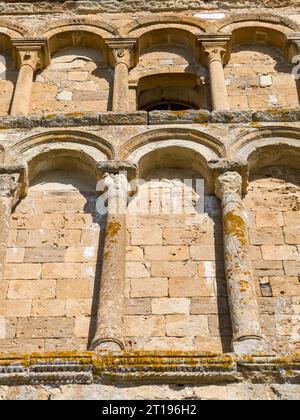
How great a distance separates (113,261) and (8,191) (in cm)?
192

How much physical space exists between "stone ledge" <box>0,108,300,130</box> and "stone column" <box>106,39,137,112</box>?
2.39 feet

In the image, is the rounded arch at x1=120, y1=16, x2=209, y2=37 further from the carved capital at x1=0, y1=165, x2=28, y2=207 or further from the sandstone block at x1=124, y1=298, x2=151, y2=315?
the sandstone block at x1=124, y1=298, x2=151, y2=315

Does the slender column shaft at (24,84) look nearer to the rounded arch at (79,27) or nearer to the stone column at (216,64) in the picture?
the rounded arch at (79,27)

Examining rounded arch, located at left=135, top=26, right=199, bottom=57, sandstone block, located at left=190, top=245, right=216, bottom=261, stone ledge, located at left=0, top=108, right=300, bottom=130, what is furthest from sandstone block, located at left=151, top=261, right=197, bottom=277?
rounded arch, located at left=135, top=26, right=199, bottom=57

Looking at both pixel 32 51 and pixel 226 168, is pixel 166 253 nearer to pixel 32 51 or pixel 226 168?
pixel 226 168

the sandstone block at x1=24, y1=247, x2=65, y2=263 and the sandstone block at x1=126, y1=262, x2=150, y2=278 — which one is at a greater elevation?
the sandstone block at x1=24, y1=247, x2=65, y2=263

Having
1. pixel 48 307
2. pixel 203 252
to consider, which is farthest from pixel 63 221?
pixel 203 252

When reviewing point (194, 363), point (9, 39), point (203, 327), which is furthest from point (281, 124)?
point (9, 39)

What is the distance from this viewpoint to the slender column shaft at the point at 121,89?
1165 centimetres

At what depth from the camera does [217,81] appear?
479 inches

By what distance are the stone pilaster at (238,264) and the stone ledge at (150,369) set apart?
356 mm

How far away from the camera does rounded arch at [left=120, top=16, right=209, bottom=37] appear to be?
13398 millimetres
